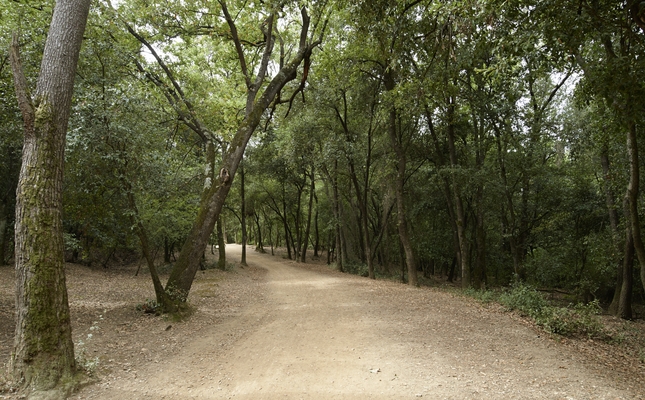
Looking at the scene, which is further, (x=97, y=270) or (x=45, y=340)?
(x=97, y=270)

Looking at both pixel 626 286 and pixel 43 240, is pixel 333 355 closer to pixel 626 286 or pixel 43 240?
pixel 43 240

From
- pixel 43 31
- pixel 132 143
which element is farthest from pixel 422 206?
pixel 43 31

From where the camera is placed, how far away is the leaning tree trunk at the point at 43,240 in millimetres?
4258

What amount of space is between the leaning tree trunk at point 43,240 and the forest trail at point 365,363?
23.4 inches

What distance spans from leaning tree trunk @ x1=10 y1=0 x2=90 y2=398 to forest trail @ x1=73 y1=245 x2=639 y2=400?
1.95 feet

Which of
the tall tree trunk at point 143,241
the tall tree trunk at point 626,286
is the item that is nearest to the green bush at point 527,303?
the tall tree trunk at point 626,286

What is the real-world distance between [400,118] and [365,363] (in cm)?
1289

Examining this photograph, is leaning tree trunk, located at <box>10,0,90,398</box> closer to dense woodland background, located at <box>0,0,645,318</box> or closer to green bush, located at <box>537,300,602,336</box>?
dense woodland background, located at <box>0,0,645,318</box>

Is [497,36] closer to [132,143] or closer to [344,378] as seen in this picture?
[344,378]

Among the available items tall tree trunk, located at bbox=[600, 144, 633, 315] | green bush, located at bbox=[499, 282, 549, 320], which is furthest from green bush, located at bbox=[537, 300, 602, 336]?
tall tree trunk, located at bbox=[600, 144, 633, 315]

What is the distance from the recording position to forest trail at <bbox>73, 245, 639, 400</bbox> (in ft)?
14.7

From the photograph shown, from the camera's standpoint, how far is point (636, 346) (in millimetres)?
7461

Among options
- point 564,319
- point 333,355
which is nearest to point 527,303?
point 564,319

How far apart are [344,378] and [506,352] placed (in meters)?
3.05
